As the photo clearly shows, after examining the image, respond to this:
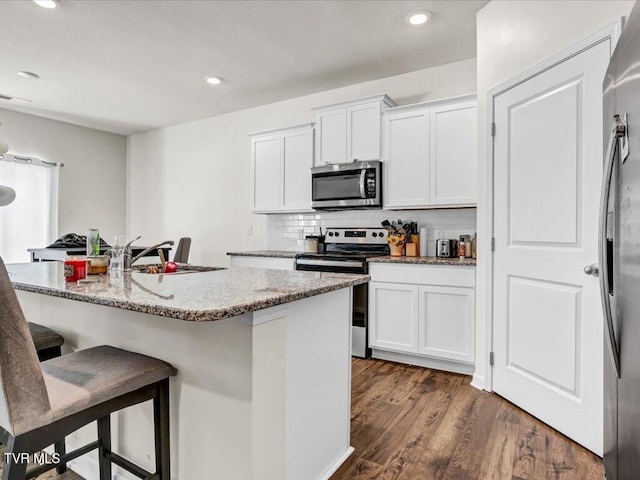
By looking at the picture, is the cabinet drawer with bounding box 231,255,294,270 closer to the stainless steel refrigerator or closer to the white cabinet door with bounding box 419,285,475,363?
the white cabinet door with bounding box 419,285,475,363

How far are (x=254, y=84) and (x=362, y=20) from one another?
5.24 ft

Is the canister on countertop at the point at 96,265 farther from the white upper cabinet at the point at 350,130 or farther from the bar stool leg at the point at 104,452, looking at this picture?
the white upper cabinet at the point at 350,130

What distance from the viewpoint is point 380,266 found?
3.20 metres

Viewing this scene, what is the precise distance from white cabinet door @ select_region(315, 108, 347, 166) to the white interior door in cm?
150

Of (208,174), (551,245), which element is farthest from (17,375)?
(208,174)

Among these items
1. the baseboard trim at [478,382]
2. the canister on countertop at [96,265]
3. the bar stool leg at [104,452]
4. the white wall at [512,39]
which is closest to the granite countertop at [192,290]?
the canister on countertop at [96,265]

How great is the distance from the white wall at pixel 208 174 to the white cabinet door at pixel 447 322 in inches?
77.9

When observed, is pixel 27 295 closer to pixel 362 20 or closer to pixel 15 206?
pixel 362 20

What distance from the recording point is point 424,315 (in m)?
3.00

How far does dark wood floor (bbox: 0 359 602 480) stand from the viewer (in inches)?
66.7

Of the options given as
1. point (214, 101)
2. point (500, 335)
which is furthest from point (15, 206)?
point (500, 335)

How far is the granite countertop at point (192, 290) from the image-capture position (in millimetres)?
1036

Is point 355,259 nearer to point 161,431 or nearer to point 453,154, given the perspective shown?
point 453,154

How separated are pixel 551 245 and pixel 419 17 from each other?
6.18 feet
